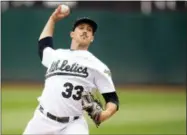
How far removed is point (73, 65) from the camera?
546 centimetres

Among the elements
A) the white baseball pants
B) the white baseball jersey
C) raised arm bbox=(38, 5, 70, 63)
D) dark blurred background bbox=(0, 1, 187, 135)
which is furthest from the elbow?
dark blurred background bbox=(0, 1, 187, 135)

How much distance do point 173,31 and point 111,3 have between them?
12.8ft

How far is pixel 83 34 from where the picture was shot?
18.1 feet

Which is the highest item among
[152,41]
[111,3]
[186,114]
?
[111,3]

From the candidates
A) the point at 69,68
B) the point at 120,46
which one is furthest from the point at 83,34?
the point at 120,46

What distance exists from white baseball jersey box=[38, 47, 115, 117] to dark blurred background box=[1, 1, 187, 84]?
13.2 meters

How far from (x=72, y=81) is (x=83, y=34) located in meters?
0.48

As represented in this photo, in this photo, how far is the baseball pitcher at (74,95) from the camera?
531 cm

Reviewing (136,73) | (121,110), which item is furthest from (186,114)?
(136,73)

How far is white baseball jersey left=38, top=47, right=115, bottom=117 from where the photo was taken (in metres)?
5.33

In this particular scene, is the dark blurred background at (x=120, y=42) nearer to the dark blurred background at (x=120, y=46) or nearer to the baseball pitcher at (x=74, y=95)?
the dark blurred background at (x=120, y=46)

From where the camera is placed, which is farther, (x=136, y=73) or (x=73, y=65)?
(x=136, y=73)

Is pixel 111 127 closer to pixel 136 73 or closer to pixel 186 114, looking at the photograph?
pixel 186 114

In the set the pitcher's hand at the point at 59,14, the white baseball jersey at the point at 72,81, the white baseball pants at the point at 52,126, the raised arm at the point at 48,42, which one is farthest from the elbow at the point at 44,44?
the white baseball pants at the point at 52,126
